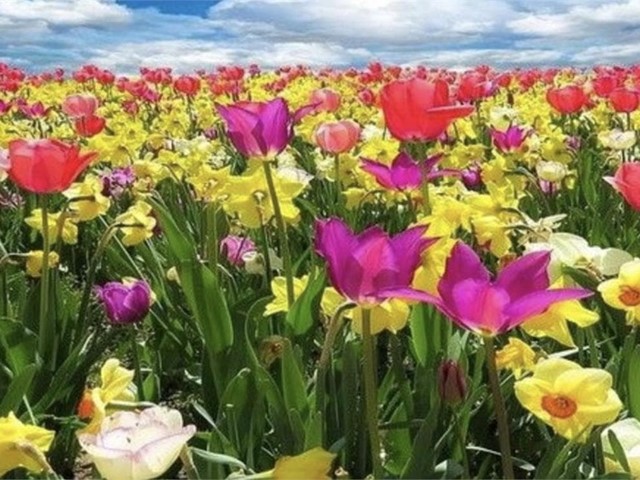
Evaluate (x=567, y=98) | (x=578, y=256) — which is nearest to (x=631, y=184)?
(x=578, y=256)

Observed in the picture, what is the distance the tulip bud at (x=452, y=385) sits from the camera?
1478 millimetres

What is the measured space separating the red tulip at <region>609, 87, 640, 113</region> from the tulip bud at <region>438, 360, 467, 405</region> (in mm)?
3565

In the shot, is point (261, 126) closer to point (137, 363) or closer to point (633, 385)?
point (137, 363)

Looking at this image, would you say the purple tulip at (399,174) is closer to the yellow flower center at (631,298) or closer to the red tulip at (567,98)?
the yellow flower center at (631,298)

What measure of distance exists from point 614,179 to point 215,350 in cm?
89

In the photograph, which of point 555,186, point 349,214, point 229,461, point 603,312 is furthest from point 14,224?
point 229,461

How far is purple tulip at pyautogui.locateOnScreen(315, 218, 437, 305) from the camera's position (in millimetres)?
1352

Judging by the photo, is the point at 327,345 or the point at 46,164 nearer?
the point at 327,345

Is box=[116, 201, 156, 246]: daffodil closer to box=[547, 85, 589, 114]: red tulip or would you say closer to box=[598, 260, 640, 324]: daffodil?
box=[598, 260, 640, 324]: daffodil

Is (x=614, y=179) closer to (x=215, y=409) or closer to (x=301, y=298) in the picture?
(x=301, y=298)

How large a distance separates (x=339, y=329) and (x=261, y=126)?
52cm

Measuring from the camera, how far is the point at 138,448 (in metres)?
1.05

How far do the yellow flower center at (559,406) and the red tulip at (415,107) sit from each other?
95 cm

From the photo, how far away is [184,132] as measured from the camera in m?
7.41
